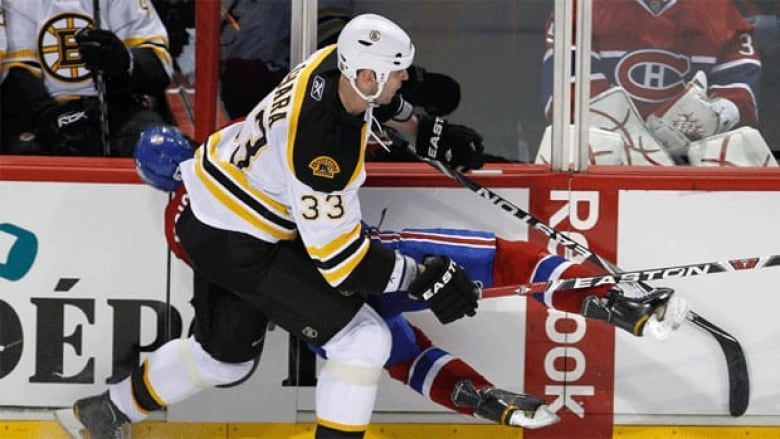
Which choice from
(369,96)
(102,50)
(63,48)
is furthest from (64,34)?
(369,96)

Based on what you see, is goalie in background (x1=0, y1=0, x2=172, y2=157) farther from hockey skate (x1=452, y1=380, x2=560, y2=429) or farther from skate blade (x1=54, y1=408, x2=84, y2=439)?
hockey skate (x1=452, y1=380, x2=560, y2=429)

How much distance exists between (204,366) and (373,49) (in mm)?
841

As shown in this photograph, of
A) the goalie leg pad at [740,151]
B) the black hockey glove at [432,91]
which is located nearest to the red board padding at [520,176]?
the goalie leg pad at [740,151]

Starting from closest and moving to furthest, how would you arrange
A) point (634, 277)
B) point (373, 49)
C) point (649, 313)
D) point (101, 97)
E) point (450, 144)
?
point (373, 49)
point (649, 313)
point (634, 277)
point (450, 144)
point (101, 97)

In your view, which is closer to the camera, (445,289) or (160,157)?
(445,289)

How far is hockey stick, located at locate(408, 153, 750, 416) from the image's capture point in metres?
3.21

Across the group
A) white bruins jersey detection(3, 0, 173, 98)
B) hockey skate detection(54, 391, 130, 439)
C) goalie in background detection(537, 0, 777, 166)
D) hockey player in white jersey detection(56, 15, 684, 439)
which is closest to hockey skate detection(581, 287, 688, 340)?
hockey player in white jersey detection(56, 15, 684, 439)

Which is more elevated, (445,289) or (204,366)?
(445,289)

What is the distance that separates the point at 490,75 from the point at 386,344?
695 mm

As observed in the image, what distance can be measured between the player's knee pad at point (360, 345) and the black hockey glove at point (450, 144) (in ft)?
1.38

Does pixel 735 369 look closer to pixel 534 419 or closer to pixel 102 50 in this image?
pixel 534 419

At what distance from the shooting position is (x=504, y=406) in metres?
3.12

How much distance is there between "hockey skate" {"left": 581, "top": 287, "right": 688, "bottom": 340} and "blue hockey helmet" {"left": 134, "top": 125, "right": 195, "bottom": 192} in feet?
3.25

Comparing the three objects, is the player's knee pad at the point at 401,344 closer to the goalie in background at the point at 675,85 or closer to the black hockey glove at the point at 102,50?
the goalie in background at the point at 675,85
